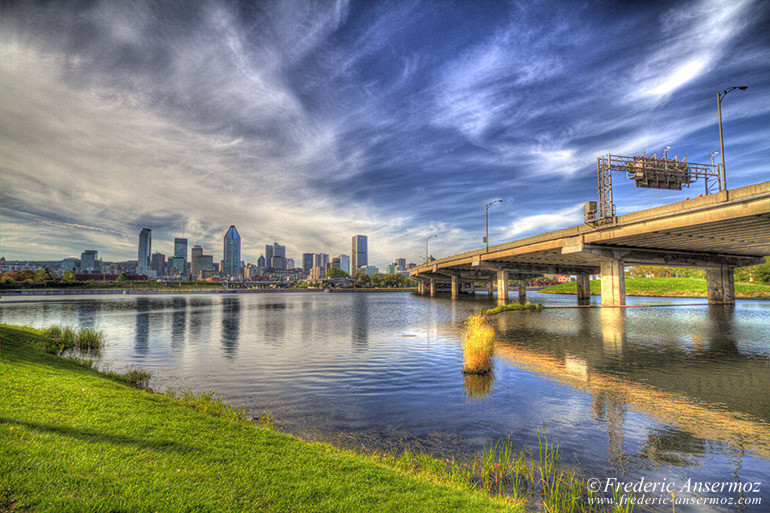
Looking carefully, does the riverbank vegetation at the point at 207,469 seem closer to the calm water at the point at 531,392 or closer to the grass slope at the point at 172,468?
the grass slope at the point at 172,468

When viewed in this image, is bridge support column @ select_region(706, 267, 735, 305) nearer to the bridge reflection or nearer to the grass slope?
the bridge reflection

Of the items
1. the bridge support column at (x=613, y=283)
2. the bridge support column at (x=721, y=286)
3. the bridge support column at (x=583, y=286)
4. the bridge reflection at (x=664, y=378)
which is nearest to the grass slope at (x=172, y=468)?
the bridge reflection at (x=664, y=378)

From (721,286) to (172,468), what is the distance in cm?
8500

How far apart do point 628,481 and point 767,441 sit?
4663 millimetres

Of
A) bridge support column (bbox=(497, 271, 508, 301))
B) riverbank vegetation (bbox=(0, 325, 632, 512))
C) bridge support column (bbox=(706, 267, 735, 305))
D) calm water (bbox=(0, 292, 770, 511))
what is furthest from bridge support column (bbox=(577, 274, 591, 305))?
riverbank vegetation (bbox=(0, 325, 632, 512))

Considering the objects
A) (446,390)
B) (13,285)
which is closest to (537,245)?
(446,390)

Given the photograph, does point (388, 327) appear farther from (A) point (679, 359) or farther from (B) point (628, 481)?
(B) point (628, 481)

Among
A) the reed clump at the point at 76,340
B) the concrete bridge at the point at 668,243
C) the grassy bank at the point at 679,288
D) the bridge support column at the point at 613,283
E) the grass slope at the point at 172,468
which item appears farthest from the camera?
the grassy bank at the point at 679,288

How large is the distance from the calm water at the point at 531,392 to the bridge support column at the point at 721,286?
1903 inches

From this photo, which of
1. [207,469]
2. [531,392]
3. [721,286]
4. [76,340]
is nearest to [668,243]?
[721,286]

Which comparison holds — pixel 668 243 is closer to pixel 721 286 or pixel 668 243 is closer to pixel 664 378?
pixel 721 286

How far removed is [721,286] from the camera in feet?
205

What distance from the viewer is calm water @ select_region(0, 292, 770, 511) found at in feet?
25.8

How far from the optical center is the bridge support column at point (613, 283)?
50875 millimetres
